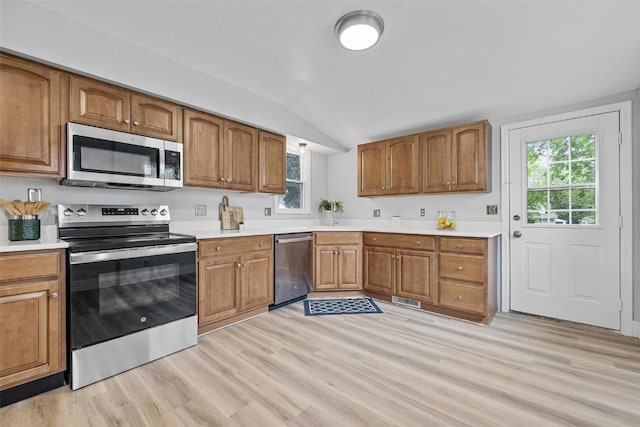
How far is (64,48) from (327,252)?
3066mm

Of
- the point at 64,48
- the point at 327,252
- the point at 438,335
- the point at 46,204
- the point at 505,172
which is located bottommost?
the point at 438,335

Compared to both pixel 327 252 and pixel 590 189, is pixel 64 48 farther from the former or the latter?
pixel 590 189

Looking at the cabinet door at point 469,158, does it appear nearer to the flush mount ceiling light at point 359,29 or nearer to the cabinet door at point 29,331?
the flush mount ceiling light at point 359,29

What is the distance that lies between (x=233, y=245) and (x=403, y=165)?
2.34 m

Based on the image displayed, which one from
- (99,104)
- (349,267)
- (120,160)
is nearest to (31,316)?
(120,160)

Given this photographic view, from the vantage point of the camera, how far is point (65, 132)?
6.90 ft

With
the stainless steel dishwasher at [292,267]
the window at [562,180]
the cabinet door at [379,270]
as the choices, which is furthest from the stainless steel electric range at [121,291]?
the window at [562,180]

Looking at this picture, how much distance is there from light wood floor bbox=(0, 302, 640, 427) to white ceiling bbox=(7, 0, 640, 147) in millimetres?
2347

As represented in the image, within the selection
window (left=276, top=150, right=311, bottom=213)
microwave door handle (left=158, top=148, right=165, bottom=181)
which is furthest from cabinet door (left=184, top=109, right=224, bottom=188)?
window (left=276, top=150, right=311, bottom=213)

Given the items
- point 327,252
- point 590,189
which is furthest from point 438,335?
point 590,189

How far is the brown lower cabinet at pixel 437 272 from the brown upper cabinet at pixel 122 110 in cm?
258

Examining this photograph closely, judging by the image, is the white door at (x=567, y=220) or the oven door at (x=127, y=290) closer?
the oven door at (x=127, y=290)

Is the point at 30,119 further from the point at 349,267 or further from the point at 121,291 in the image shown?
the point at 349,267

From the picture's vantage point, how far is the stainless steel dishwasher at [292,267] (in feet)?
11.0
